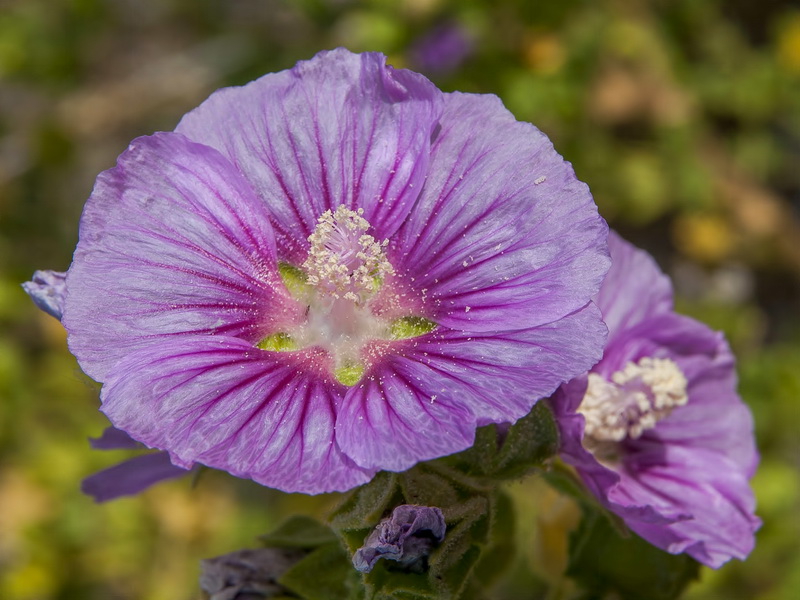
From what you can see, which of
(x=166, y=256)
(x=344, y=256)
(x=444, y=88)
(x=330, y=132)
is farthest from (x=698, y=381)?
(x=444, y=88)

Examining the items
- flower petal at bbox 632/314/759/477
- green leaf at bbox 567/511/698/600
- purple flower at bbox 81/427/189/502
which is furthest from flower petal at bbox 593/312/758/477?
purple flower at bbox 81/427/189/502

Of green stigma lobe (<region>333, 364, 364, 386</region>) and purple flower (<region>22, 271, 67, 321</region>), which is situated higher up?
green stigma lobe (<region>333, 364, 364, 386</region>)

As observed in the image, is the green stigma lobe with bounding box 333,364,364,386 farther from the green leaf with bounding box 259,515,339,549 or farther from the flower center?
the green leaf with bounding box 259,515,339,549

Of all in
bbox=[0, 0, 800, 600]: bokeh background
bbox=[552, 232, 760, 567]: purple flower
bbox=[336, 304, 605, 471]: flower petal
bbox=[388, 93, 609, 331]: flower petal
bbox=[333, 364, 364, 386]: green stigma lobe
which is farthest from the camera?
bbox=[0, 0, 800, 600]: bokeh background

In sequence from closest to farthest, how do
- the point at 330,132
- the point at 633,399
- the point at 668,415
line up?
1. the point at 330,132
2. the point at 633,399
3. the point at 668,415

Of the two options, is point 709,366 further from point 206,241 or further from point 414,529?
point 206,241

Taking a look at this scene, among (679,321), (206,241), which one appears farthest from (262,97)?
(679,321)

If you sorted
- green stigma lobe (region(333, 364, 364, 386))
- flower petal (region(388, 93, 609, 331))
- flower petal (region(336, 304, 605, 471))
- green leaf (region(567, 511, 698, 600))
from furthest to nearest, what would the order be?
1. green leaf (region(567, 511, 698, 600))
2. green stigma lobe (region(333, 364, 364, 386))
3. flower petal (region(388, 93, 609, 331))
4. flower petal (region(336, 304, 605, 471))

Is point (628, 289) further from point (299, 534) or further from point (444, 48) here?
point (444, 48)
